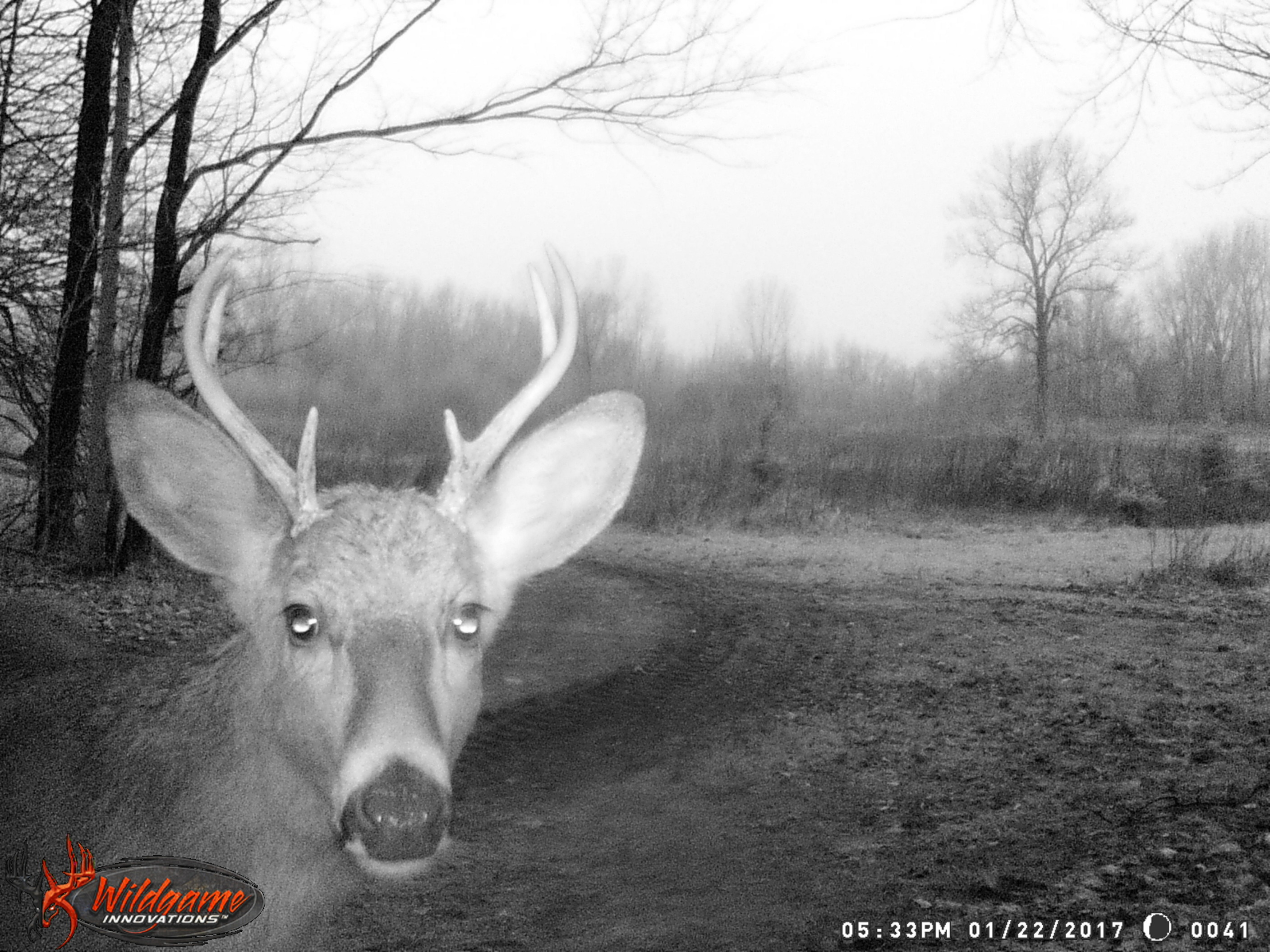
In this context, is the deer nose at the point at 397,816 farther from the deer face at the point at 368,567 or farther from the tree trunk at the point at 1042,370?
the tree trunk at the point at 1042,370

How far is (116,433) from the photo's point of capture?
2891mm

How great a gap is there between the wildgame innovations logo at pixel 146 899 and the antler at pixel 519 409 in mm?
1182

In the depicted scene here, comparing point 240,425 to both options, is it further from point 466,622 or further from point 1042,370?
point 1042,370

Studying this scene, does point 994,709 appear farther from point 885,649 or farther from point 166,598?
point 166,598

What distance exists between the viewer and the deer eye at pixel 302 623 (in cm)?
270

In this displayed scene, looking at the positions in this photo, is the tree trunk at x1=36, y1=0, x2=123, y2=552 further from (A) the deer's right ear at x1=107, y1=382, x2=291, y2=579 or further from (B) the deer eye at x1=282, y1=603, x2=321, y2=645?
(B) the deer eye at x1=282, y1=603, x2=321, y2=645

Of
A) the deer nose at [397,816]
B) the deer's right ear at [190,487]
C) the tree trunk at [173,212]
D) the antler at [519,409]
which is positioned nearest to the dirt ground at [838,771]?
the deer's right ear at [190,487]

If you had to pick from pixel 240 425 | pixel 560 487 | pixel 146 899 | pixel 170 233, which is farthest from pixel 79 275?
pixel 146 899

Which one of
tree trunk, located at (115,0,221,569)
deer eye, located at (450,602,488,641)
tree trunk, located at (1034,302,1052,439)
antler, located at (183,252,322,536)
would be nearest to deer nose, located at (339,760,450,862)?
deer eye, located at (450,602,488,641)

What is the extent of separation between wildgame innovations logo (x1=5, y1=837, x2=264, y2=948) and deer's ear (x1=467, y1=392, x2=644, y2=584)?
1179mm

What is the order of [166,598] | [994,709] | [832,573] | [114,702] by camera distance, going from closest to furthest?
[114,702] < [994,709] < [166,598] < [832,573]

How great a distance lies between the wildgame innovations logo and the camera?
8.48 ft

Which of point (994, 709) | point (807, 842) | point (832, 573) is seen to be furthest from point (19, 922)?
point (832, 573)

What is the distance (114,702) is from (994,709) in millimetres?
5088
